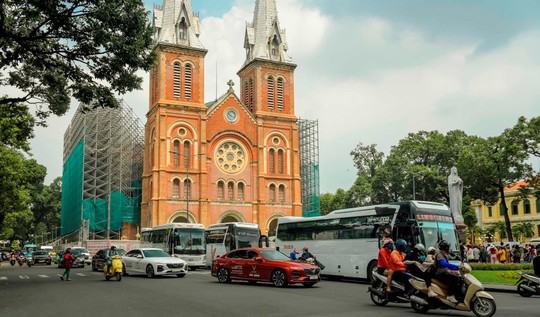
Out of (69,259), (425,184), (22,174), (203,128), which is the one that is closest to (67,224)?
(203,128)

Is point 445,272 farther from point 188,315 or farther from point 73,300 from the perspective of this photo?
point 73,300

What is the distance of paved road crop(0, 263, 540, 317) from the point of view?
1168 cm

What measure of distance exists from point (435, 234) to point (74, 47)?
1396 centimetres

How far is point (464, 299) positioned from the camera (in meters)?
11.0

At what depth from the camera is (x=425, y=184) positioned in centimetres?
5416

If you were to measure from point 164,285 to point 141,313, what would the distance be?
7.36 metres

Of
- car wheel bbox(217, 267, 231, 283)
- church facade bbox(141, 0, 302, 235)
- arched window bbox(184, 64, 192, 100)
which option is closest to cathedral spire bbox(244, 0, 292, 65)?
church facade bbox(141, 0, 302, 235)

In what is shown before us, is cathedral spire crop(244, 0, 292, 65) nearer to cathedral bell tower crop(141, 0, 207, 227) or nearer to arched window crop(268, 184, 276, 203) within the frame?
cathedral bell tower crop(141, 0, 207, 227)

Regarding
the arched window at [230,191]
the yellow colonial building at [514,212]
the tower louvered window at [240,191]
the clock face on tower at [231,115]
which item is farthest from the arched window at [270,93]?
the yellow colonial building at [514,212]

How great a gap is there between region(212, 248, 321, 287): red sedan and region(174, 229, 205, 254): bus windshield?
10.8m

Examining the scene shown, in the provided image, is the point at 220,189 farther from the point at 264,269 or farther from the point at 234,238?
the point at 264,269

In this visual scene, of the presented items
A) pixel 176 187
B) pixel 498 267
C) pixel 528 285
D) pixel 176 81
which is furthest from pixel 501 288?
pixel 176 81

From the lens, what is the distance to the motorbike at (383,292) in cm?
1267

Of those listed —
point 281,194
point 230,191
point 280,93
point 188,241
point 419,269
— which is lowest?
point 419,269
